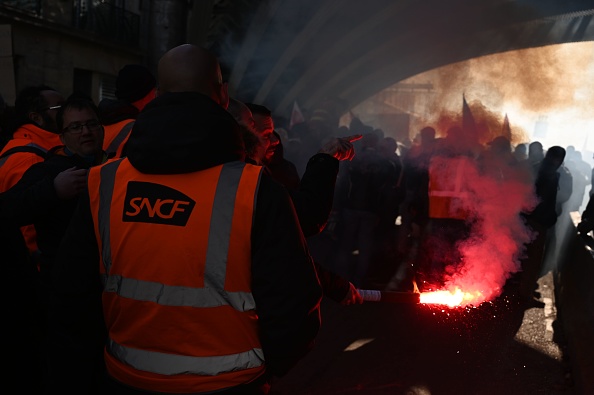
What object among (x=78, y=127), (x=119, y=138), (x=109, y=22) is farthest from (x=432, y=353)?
(x=109, y=22)

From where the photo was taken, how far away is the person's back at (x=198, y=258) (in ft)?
6.33

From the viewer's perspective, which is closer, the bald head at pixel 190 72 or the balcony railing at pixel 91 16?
the bald head at pixel 190 72

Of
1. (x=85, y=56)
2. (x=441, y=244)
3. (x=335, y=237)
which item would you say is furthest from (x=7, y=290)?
(x=85, y=56)

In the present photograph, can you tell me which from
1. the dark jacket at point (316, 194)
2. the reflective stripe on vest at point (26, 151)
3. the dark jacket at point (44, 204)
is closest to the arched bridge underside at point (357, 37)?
the reflective stripe on vest at point (26, 151)

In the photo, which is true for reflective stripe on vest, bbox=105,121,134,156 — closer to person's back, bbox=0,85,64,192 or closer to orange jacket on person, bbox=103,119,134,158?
orange jacket on person, bbox=103,119,134,158

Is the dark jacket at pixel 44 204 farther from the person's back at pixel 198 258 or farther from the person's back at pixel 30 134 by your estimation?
the person's back at pixel 198 258

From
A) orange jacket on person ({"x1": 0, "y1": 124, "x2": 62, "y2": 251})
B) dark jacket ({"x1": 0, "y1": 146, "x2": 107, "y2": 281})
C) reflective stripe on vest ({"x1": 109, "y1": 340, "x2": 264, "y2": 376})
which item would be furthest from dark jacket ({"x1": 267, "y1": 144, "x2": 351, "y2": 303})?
orange jacket on person ({"x1": 0, "y1": 124, "x2": 62, "y2": 251})

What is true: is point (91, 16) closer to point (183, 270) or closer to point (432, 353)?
point (432, 353)

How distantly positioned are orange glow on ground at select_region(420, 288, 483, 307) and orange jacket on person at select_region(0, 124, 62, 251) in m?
2.60

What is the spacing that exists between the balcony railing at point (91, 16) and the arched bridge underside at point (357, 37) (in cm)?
344

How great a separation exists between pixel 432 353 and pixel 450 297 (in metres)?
1.20

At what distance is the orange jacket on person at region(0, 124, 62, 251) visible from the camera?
136 inches

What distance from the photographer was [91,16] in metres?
17.6

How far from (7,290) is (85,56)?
16343 mm
